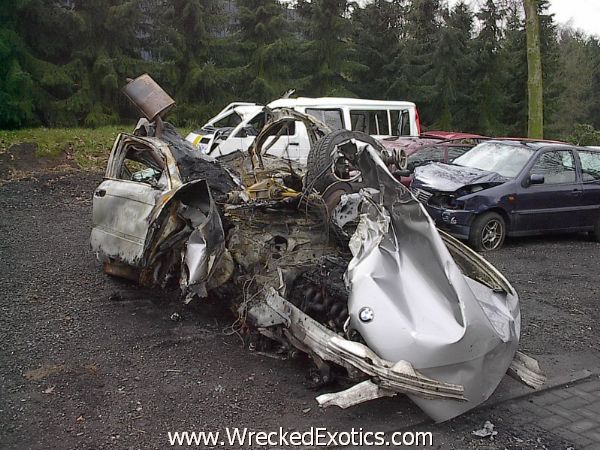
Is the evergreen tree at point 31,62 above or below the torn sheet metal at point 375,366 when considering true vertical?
above

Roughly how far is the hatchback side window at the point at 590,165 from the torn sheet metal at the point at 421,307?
6193 mm

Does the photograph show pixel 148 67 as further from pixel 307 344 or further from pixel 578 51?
pixel 578 51

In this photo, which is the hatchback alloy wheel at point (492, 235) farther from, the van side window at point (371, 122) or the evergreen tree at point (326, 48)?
the evergreen tree at point (326, 48)

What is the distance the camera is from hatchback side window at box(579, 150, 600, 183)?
932 centimetres

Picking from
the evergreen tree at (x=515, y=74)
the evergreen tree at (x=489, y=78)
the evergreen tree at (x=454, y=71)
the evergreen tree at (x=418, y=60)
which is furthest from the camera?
the evergreen tree at (x=515, y=74)

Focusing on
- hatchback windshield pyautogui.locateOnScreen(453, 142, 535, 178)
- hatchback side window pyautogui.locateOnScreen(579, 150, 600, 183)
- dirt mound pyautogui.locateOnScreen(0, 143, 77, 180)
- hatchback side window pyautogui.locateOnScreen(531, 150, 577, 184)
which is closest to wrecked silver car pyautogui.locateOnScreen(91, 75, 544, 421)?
hatchback windshield pyautogui.locateOnScreen(453, 142, 535, 178)

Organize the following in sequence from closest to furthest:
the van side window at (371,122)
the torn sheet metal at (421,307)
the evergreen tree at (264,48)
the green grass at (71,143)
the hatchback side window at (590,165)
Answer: the torn sheet metal at (421,307) → the hatchback side window at (590,165) → the green grass at (71,143) → the van side window at (371,122) → the evergreen tree at (264,48)

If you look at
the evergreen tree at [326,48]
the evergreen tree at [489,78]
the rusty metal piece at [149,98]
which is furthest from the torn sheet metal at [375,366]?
the evergreen tree at [489,78]

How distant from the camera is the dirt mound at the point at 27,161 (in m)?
11.9

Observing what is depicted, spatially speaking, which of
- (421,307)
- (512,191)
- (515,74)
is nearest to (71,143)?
(512,191)

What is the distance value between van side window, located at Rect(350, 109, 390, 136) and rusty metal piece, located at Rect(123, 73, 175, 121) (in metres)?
7.53

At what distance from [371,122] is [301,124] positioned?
3.05 metres

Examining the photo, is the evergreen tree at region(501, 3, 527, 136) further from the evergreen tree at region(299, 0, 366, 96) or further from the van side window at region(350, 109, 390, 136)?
the van side window at region(350, 109, 390, 136)

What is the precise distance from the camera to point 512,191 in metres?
8.48
